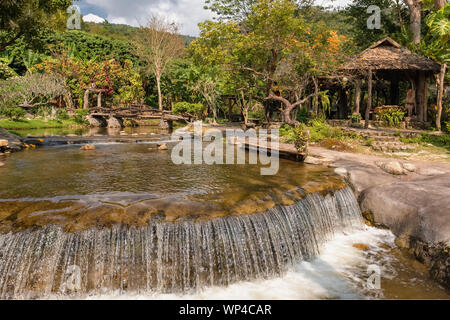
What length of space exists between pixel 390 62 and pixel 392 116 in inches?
127

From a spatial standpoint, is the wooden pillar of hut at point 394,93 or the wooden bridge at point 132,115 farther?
the wooden bridge at point 132,115

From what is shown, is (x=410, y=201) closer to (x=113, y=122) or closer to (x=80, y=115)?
(x=113, y=122)

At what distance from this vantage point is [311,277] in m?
5.90

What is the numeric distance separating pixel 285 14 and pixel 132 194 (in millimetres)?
14151

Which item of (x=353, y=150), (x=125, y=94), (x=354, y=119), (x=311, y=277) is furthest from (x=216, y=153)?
(x=125, y=94)

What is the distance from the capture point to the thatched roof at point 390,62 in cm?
1695

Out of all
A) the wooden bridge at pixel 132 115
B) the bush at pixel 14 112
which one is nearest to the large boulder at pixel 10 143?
the bush at pixel 14 112

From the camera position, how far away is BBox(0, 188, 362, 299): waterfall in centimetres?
467

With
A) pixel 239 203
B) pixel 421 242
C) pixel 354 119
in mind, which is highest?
pixel 354 119

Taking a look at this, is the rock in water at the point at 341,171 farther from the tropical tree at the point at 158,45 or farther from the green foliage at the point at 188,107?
the tropical tree at the point at 158,45

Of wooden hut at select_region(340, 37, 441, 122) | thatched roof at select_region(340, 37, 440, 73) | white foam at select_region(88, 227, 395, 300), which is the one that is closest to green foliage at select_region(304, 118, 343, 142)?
wooden hut at select_region(340, 37, 441, 122)

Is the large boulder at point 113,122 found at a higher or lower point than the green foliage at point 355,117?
lower

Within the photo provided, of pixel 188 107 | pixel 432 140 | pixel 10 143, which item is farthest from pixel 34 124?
pixel 432 140

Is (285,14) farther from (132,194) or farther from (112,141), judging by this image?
(132,194)
